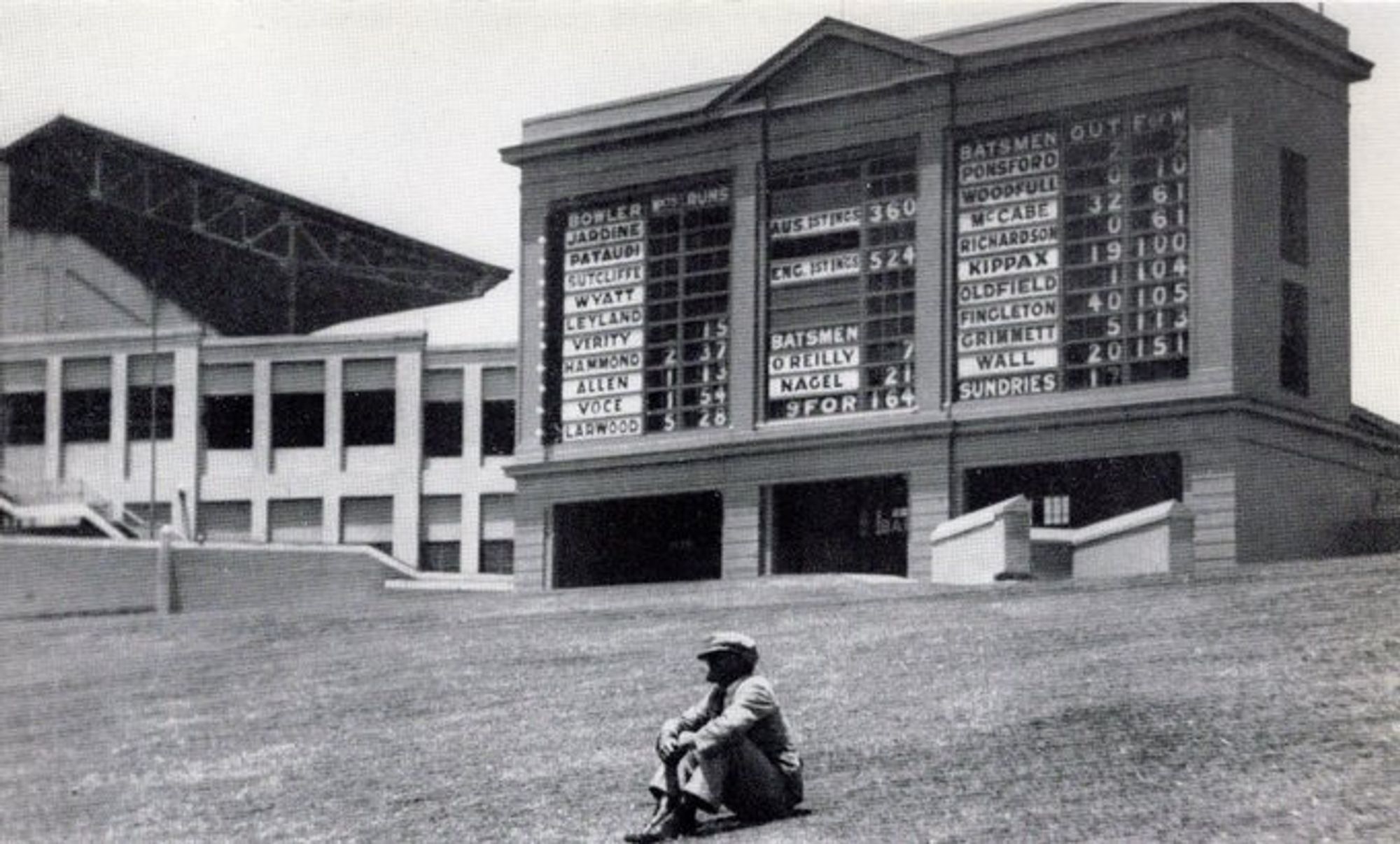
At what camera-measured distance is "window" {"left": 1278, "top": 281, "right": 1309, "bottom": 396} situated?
3588 cm

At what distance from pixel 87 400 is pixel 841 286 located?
27820 millimetres

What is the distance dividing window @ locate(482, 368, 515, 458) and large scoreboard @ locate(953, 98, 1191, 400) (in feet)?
77.9

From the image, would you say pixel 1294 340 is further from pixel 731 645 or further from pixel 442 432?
pixel 442 432

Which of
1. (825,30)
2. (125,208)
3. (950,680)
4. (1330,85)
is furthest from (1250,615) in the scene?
(125,208)

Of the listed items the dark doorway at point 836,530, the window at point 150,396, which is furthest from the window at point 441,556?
the dark doorway at point 836,530

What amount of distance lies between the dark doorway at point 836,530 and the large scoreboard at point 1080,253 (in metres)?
3.70

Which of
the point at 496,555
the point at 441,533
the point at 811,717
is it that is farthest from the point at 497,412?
the point at 811,717

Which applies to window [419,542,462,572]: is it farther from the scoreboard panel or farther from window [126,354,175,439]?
the scoreboard panel

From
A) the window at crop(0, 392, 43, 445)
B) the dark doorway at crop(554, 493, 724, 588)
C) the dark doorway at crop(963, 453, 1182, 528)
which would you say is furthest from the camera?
the window at crop(0, 392, 43, 445)

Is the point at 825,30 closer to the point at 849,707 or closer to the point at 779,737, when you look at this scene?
the point at 849,707

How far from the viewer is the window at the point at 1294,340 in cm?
3588

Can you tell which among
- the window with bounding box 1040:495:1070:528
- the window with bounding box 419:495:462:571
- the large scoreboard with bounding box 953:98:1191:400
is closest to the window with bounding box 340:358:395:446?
the window with bounding box 419:495:462:571

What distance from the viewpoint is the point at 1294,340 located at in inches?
1423

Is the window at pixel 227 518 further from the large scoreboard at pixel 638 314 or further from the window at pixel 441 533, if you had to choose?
the large scoreboard at pixel 638 314
